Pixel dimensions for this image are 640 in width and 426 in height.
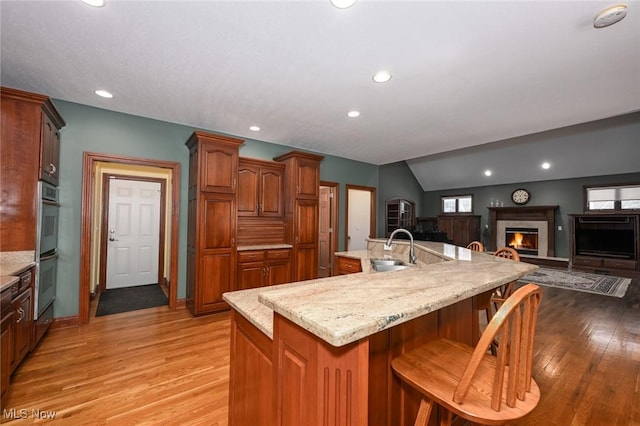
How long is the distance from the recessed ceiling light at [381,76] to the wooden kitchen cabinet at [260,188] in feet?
7.83

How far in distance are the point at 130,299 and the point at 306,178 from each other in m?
3.35

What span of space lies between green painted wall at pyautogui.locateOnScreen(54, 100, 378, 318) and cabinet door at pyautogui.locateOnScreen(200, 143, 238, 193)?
56cm

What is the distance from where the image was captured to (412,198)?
390 inches

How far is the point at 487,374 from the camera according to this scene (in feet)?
3.57

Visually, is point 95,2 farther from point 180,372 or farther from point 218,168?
point 180,372

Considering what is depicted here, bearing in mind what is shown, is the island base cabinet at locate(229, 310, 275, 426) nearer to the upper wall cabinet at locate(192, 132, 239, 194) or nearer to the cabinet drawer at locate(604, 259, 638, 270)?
the upper wall cabinet at locate(192, 132, 239, 194)

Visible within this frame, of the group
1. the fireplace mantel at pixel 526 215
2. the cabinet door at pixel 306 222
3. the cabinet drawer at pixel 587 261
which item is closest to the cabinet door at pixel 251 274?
the cabinet door at pixel 306 222

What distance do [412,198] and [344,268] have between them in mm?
7171

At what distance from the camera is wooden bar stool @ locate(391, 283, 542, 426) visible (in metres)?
0.89

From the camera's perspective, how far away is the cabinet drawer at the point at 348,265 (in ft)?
10.9

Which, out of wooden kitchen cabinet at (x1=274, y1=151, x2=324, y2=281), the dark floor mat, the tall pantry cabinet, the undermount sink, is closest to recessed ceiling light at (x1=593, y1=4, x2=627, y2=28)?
the undermount sink

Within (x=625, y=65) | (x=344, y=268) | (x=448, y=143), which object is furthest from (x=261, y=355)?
(x=448, y=143)

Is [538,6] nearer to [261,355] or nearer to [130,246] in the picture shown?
[261,355]

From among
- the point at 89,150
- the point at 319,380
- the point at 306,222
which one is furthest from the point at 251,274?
the point at 319,380
